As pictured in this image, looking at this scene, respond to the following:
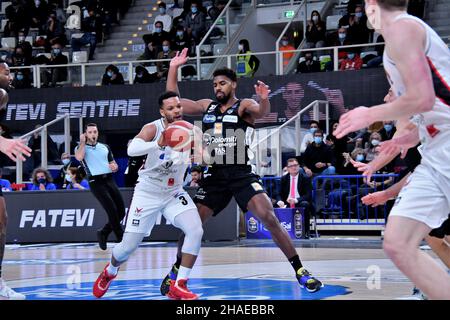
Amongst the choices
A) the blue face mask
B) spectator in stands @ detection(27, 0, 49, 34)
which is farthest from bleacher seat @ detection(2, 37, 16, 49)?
the blue face mask

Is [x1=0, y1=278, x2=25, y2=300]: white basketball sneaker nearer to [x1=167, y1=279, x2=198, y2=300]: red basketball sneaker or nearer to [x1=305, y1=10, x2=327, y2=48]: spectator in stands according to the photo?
[x1=167, y1=279, x2=198, y2=300]: red basketball sneaker

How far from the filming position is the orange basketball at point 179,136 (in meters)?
7.87

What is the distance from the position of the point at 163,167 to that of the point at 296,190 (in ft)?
28.5

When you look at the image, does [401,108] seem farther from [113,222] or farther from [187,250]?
[113,222]

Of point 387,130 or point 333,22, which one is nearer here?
point 387,130

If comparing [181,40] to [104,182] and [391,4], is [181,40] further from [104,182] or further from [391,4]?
[391,4]

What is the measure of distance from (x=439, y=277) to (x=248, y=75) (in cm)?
1673

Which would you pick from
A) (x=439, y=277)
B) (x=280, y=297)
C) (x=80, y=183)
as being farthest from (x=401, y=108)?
(x=80, y=183)

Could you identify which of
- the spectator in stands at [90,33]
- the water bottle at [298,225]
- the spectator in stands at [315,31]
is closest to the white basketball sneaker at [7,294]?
the water bottle at [298,225]

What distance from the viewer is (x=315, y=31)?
2205cm

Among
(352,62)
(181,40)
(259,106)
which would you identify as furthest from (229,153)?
(181,40)

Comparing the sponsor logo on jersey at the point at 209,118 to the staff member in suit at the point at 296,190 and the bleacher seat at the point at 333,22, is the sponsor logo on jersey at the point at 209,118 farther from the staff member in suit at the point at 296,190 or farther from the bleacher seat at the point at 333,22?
the bleacher seat at the point at 333,22

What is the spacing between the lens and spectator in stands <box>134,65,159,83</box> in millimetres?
22516

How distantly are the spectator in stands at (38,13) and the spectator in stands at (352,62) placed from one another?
11068 millimetres
